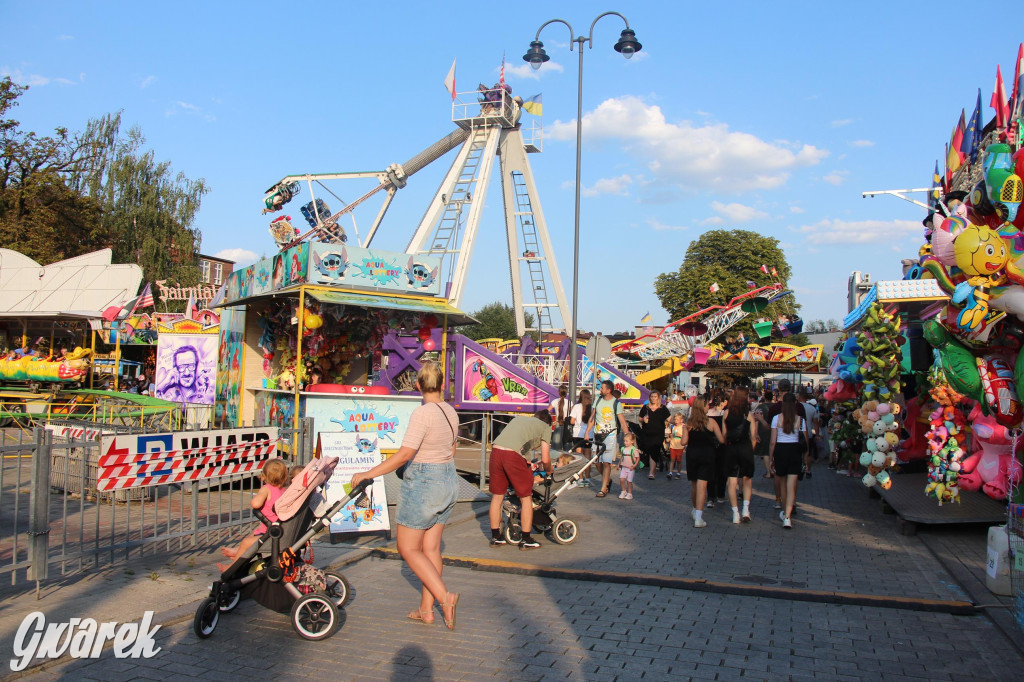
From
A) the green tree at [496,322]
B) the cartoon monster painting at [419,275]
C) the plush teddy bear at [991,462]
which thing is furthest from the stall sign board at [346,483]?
the green tree at [496,322]

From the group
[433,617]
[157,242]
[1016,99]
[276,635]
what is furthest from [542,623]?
[157,242]

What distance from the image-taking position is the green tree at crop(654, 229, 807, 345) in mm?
51094

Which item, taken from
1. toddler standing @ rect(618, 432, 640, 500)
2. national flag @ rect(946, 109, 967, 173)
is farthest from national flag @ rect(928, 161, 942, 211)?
toddler standing @ rect(618, 432, 640, 500)

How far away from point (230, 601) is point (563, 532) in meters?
3.93

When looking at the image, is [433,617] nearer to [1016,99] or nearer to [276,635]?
[276,635]

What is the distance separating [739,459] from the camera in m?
10.2

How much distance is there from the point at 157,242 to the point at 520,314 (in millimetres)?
20080

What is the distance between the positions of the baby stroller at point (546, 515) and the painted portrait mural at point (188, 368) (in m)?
9.65

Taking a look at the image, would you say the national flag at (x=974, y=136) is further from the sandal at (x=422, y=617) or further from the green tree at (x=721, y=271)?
the green tree at (x=721, y=271)

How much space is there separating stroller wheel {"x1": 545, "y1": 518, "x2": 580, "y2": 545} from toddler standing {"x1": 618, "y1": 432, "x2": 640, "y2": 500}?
344cm

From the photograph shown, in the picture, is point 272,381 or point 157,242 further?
point 157,242

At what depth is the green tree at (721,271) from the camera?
2012 inches

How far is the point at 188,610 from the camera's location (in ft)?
19.0

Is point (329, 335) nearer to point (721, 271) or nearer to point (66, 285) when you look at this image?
point (66, 285)
